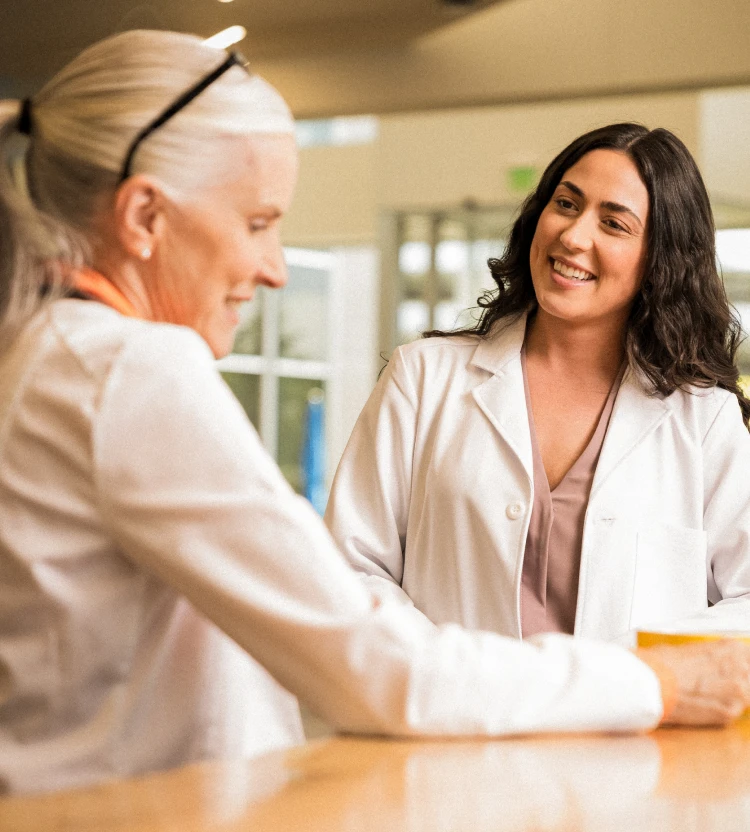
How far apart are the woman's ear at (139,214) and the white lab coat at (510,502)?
3.88ft

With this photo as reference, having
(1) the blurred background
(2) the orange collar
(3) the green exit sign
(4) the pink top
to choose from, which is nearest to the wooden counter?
(2) the orange collar

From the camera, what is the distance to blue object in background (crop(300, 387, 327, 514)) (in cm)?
1306

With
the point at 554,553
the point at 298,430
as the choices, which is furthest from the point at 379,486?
the point at 298,430

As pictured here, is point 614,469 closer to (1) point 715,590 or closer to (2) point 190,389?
(1) point 715,590

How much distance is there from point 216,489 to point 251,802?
0.27 meters

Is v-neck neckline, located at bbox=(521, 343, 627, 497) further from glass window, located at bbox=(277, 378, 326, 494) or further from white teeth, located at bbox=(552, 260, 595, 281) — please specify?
glass window, located at bbox=(277, 378, 326, 494)

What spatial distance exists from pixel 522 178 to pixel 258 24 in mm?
2685

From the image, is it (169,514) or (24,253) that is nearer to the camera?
(169,514)

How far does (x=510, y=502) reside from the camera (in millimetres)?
2324

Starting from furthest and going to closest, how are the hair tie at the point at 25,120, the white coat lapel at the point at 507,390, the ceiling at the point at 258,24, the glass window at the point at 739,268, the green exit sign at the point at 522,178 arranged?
the green exit sign at the point at 522,178 → the glass window at the point at 739,268 → the ceiling at the point at 258,24 → the white coat lapel at the point at 507,390 → the hair tie at the point at 25,120

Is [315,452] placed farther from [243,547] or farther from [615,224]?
[243,547]

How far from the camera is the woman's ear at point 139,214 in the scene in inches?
47.9

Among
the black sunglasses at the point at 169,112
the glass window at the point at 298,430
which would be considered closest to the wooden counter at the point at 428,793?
the black sunglasses at the point at 169,112

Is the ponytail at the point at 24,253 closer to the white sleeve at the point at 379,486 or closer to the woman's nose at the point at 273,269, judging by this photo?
the woman's nose at the point at 273,269
